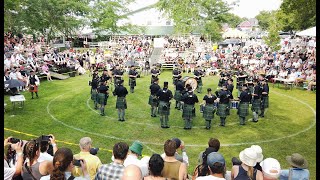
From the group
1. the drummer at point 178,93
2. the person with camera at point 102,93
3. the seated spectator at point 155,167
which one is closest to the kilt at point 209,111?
the drummer at point 178,93

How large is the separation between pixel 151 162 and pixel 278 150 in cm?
554

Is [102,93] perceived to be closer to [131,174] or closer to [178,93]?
[178,93]

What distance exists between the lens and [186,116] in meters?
9.66

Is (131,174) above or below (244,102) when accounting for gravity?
above

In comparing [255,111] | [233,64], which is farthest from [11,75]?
[233,64]

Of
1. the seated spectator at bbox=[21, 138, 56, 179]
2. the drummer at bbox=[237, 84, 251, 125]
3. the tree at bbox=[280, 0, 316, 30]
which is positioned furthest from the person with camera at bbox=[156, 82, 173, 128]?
the tree at bbox=[280, 0, 316, 30]

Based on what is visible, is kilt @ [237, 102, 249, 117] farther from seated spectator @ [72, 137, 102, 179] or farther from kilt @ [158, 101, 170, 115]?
Result: seated spectator @ [72, 137, 102, 179]

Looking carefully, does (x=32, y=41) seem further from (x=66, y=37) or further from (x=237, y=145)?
(x=237, y=145)

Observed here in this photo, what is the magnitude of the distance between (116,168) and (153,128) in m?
6.17

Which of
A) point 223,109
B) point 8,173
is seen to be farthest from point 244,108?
point 8,173

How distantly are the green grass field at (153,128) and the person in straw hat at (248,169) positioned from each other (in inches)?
112

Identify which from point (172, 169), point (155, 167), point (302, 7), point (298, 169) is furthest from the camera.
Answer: point (302, 7)

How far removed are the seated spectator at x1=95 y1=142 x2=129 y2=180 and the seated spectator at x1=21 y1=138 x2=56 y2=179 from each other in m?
0.56

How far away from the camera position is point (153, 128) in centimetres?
984
